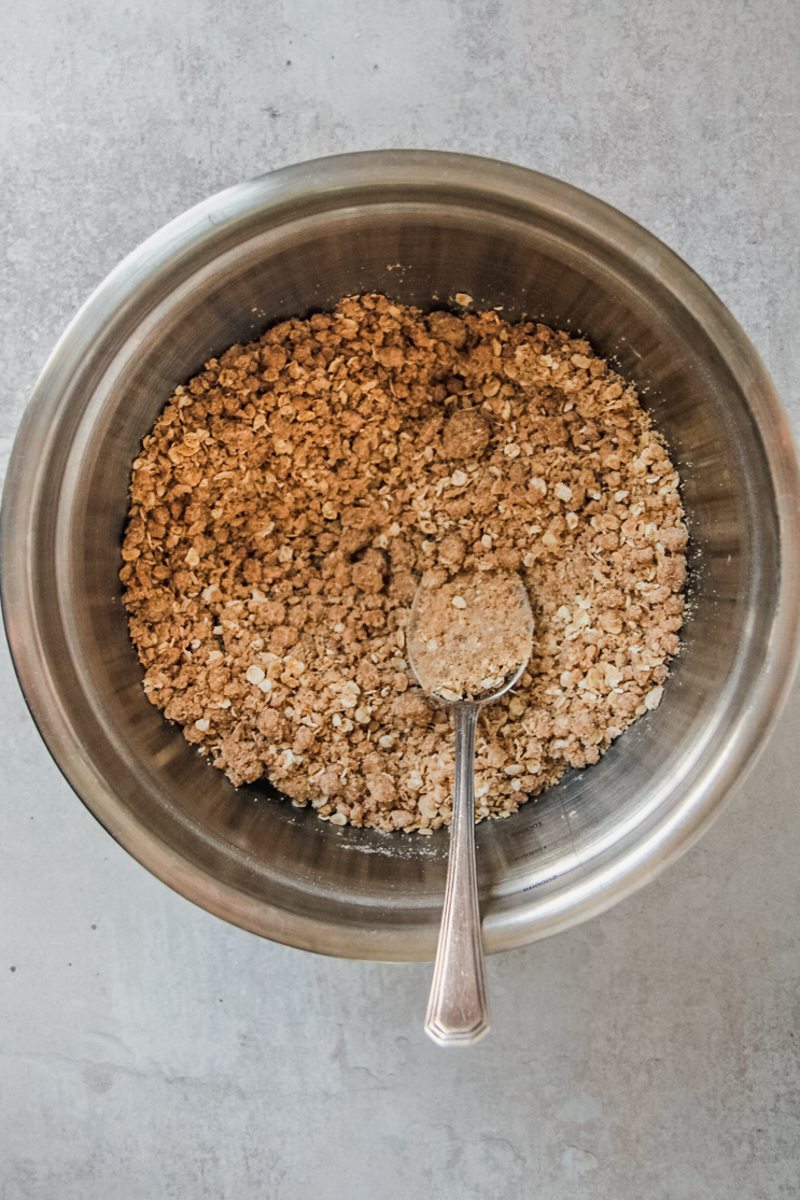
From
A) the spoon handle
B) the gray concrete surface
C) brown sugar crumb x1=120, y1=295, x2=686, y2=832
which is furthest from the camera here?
the gray concrete surface

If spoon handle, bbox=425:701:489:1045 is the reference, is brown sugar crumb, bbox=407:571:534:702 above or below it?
above

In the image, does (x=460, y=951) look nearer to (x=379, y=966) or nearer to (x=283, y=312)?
(x=379, y=966)

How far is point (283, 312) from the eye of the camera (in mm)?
1216

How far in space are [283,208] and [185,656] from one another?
1.87 feet

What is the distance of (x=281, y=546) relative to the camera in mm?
1275

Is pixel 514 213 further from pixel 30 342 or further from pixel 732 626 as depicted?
pixel 30 342

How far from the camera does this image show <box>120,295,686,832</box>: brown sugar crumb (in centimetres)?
121

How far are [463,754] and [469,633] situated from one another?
164 mm

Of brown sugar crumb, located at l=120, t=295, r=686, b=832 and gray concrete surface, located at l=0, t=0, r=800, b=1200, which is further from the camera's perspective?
gray concrete surface, located at l=0, t=0, r=800, b=1200

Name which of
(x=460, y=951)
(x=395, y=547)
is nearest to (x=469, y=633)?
(x=395, y=547)

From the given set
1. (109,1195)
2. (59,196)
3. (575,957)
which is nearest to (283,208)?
(59,196)

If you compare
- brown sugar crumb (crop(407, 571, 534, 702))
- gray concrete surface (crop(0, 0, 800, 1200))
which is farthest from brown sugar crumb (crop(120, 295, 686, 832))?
gray concrete surface (crop(0, 0, 800, 1200))

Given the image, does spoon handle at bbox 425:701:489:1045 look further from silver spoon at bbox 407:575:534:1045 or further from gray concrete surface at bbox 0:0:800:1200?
gray concrete surface at bbox 0:0:800:1200

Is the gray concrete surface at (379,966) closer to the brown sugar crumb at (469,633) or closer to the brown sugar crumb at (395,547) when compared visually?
the brown sugar crumb at (395,547)
